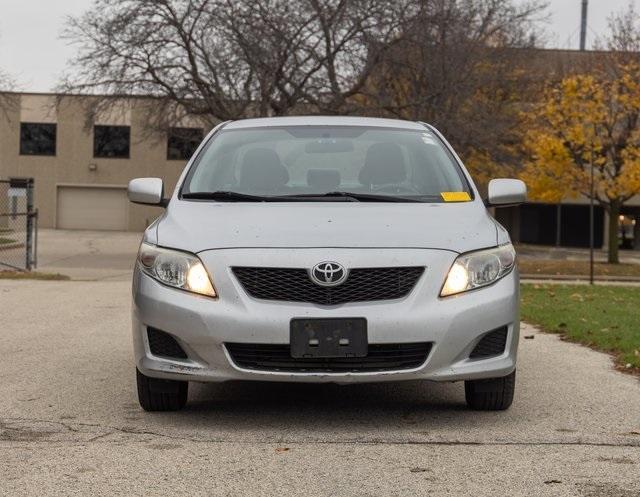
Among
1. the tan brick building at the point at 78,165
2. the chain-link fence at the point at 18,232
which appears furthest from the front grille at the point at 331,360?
A: the tan brick building at the point at 78,165

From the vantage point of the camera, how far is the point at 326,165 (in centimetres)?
659

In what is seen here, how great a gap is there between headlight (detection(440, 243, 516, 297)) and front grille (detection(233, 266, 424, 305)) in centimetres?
22

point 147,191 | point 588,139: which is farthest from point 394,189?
point 588,139

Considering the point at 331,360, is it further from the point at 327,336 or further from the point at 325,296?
the point at 325,296

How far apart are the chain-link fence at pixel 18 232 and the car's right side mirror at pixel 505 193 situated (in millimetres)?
12074

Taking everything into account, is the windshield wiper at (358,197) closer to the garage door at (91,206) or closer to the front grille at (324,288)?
the front grille at (324,288)

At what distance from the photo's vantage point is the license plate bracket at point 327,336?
16.9ft

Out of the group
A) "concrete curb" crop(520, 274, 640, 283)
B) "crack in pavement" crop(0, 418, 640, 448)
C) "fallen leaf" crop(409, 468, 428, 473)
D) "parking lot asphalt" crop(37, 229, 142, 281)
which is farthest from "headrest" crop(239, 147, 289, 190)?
"concrete curb" crop(520, 274, 640, 283)

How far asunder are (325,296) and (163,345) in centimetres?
87

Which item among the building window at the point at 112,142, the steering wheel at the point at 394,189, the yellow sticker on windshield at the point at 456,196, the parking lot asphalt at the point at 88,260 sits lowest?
the parking lot asphalt at the point at 88,260

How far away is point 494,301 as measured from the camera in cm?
544

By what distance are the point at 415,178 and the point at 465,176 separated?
0.30 metres

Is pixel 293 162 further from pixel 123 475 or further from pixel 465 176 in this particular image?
pixel 123 475

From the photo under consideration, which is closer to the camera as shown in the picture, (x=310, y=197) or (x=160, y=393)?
(x=160, y=393)
